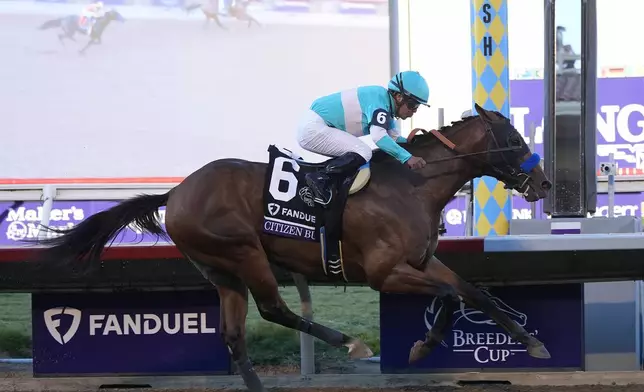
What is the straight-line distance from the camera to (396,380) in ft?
16.7

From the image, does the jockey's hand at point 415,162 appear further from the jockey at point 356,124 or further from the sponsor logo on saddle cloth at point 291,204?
the sponsor logo on saddle cloth at point 291,204

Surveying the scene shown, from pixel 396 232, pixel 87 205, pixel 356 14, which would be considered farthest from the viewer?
pixel 356 14

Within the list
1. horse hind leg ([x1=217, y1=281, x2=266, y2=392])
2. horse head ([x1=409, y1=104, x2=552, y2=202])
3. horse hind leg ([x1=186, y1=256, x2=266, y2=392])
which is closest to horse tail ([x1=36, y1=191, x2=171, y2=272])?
horse hind leg ([x1=186, y1=256, x2=266, y2=392])

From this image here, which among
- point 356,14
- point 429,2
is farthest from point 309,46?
point 429,2

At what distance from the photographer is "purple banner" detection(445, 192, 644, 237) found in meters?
8.55

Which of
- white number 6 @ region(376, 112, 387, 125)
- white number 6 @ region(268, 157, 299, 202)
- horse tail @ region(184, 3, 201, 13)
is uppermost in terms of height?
horse tail @ region(184, 3, 201, 13)

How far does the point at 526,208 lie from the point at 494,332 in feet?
13.3

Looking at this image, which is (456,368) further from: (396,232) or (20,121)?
(20,121)

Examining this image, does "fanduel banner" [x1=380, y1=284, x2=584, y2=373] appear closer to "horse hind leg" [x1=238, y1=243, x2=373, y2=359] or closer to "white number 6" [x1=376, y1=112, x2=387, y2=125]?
"horse hind leg" [x1=238, y1=243, x2=373, y2=359]

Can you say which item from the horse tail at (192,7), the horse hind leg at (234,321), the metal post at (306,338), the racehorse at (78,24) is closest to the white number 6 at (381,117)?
the horse hind leg at (234,321)

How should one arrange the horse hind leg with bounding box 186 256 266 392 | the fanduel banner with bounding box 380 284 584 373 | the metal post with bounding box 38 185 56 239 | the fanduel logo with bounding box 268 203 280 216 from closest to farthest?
the fanduel logo with bounding box 268 203 280 216, the horse hind leg with bounding box 186 256 266 392, the fanduel banner with bounding box 380 284 584 373, the metal post with bounding box 38 185 56 239

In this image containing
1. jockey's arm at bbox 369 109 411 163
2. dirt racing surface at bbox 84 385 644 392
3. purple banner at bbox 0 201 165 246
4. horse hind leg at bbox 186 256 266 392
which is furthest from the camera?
purple banner at bbox 0 201 165 246

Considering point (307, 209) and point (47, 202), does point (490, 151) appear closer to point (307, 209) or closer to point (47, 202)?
point (307, 209)

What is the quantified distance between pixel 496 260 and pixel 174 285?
6.07 ft
